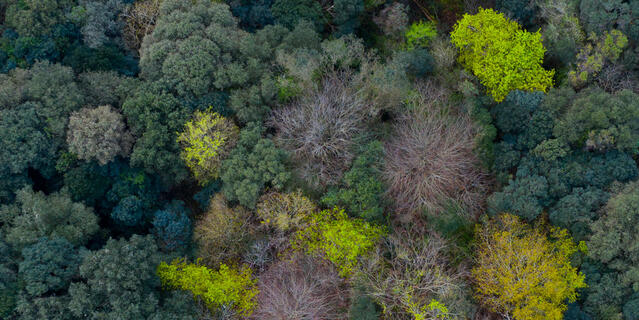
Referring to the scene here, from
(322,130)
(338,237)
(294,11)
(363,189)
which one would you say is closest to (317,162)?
(322,130)

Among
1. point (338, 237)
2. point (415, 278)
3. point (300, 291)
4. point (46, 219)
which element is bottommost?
point (46, 219)

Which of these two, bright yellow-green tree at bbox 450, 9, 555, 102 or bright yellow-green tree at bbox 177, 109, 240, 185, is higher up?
bright yellow-green tree at bbox 450, 9, 555, 102

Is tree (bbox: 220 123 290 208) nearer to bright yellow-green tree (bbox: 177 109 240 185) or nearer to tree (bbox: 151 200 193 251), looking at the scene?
bright yellow-green tree (bbox: 177 109 240 185)

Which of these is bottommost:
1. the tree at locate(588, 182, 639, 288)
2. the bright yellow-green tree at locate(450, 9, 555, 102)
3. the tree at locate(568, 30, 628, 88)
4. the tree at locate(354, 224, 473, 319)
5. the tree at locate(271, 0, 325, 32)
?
the tree at locate(354, 224, 473, 319)

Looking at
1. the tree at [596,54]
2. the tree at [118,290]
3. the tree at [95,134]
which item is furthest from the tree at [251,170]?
the tree at [596,54]

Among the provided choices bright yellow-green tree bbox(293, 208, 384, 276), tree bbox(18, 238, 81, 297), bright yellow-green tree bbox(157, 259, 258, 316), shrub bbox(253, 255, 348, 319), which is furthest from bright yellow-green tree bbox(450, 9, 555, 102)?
tree bbox(18, 238, 81, 297)

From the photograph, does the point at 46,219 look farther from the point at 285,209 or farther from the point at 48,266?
the point at 285,209

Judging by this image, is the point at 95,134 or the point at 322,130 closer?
the point at 95,134
